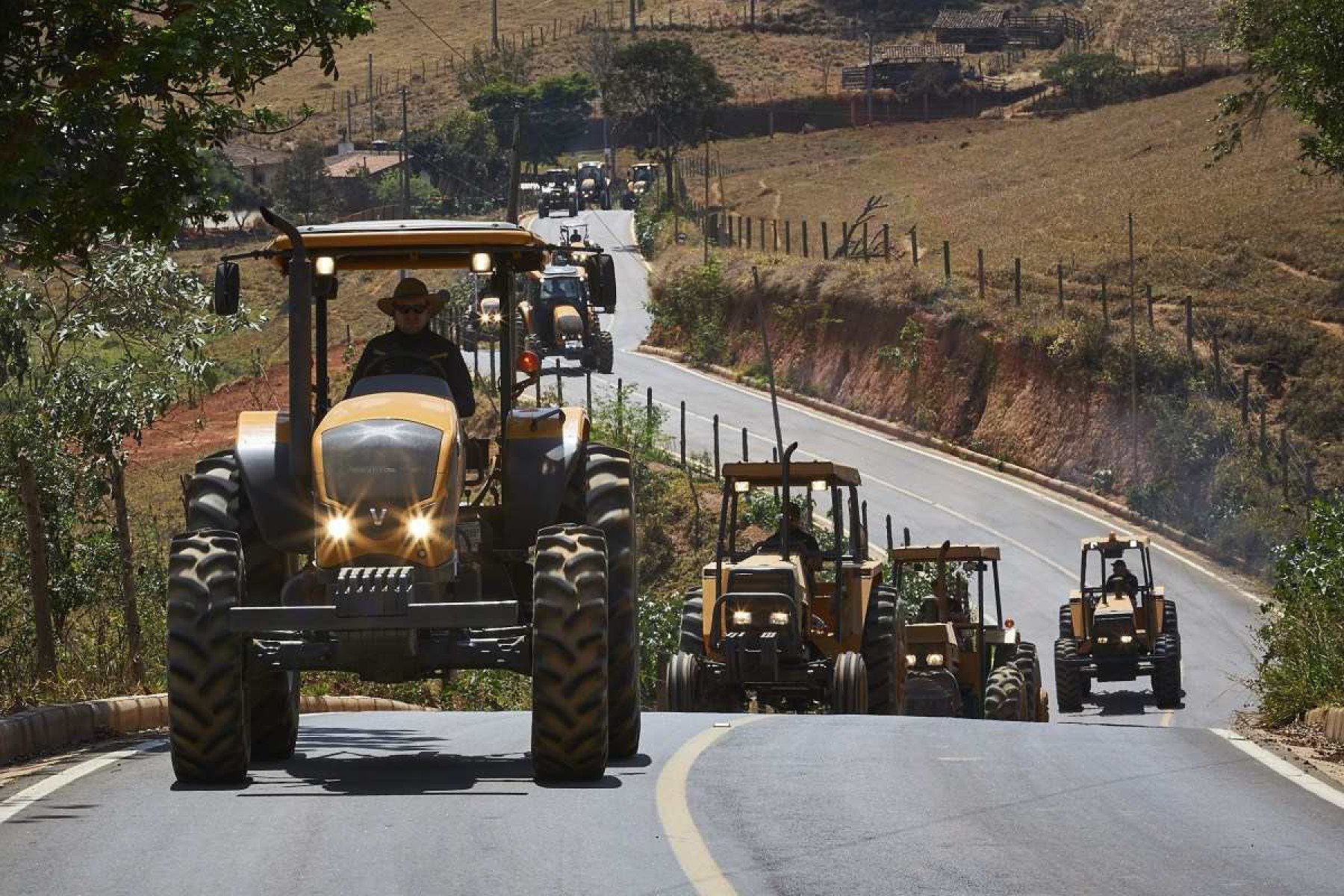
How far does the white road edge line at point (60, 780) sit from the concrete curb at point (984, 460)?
134 ft

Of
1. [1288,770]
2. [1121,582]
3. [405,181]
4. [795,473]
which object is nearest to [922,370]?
[405,181]

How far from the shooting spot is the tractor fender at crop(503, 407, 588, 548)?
1216 cm

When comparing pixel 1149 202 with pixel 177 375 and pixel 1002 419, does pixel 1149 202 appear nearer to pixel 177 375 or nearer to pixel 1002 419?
pixel 1002 419

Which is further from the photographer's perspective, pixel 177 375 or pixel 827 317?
pixel 827 317

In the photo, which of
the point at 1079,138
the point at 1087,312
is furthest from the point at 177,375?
the point at 1079,138

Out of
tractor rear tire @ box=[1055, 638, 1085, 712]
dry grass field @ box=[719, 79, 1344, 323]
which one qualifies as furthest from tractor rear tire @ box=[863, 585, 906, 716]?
dry grass field @ box=[719, 79, 1344, 323]

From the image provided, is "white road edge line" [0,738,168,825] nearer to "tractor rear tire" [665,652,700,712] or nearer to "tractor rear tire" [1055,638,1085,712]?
"tractor rear tire" [665,652,700,712]

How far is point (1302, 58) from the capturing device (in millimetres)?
25406

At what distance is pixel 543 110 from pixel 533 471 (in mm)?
124786

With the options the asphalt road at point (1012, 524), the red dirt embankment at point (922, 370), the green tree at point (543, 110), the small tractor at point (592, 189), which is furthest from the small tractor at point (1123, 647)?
the green tree at point (543, 110)

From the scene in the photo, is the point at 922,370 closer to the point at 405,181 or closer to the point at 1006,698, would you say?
the point at 405,181

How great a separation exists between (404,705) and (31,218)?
374 inches

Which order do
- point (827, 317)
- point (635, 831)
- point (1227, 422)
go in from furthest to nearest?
point (827, 317) → point (1227, 422) → point (635, 831)

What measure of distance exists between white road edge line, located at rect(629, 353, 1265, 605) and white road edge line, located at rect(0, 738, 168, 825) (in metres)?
34.8
